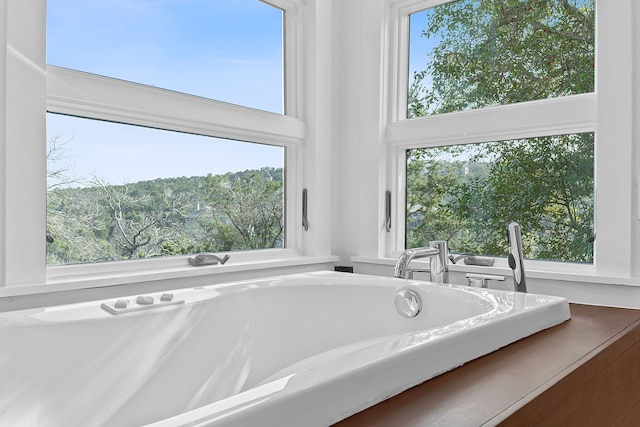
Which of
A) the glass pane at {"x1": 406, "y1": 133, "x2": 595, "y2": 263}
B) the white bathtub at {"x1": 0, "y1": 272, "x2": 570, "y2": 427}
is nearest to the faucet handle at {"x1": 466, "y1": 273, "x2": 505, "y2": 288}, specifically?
the white bathtub at {"x1": 0, "y1": 272, "x2": 570, "y2": 427}

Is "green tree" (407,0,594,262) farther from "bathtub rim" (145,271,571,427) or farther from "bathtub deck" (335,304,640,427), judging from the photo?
"bathtub rim" (145,271,571,427)

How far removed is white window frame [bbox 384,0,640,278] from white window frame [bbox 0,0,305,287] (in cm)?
100

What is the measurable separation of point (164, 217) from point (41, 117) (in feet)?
1.97

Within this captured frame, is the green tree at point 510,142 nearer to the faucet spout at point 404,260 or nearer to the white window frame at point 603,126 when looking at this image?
the white window frame at point 603,126

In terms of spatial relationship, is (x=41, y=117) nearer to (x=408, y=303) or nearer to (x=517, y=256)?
(x=408, y=303)

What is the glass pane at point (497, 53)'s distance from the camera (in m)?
1.96

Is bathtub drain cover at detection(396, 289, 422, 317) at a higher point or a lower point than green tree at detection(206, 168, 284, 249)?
lower

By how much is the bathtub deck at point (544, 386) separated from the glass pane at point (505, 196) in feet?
1.91

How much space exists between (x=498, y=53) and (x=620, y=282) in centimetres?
107

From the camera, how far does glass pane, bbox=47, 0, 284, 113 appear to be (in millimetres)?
1742

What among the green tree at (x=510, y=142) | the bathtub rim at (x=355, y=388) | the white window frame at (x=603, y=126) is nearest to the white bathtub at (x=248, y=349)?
the bathtub rim at (x=355, y=388)

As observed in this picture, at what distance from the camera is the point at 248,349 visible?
1703mm

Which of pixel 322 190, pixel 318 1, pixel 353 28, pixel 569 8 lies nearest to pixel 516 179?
pixel 569 8

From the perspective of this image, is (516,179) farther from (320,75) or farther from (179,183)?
(179,183)
